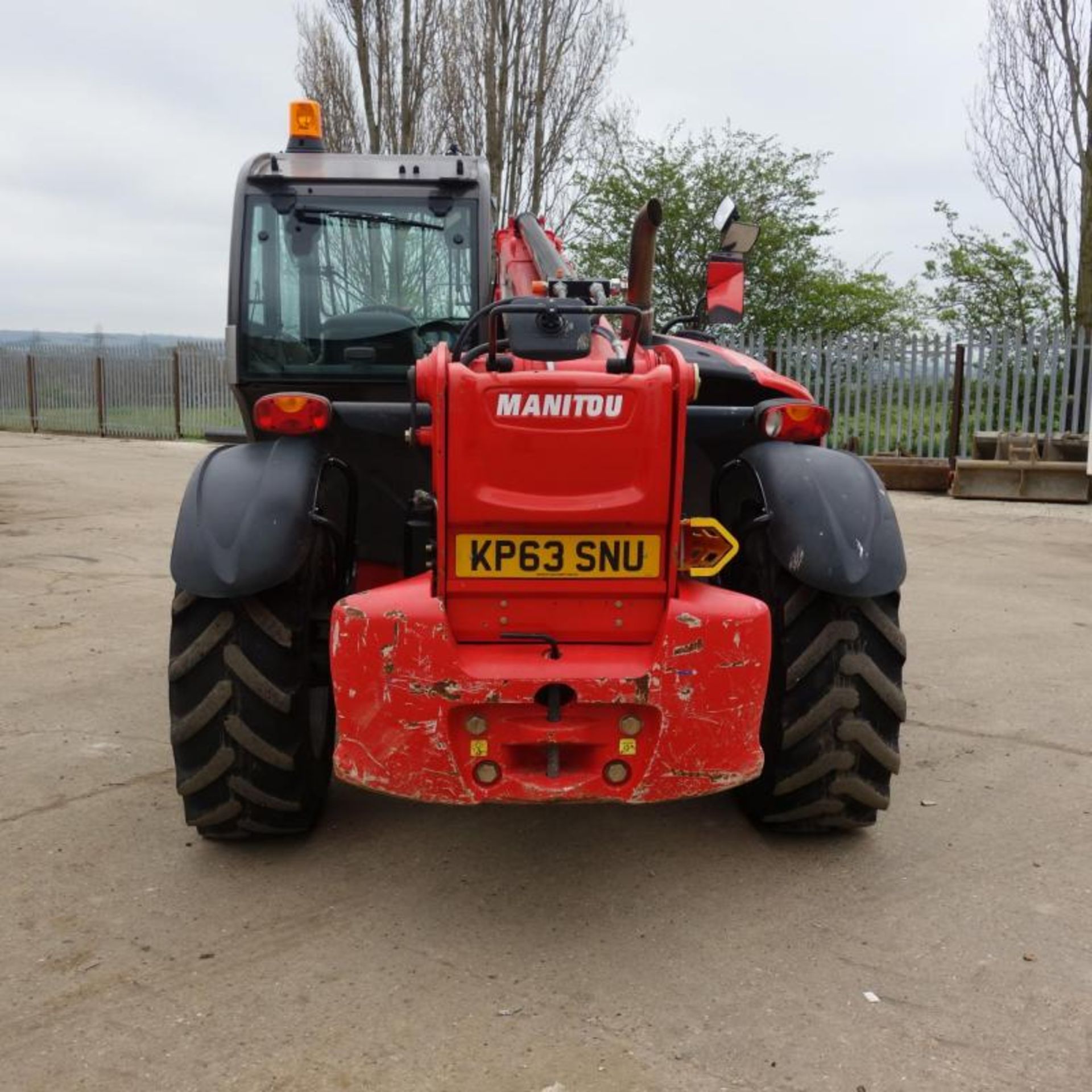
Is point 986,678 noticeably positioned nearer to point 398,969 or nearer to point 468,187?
point 468,187

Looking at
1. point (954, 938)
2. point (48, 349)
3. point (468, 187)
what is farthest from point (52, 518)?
point (48, 349)

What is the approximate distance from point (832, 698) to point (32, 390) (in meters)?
24.2

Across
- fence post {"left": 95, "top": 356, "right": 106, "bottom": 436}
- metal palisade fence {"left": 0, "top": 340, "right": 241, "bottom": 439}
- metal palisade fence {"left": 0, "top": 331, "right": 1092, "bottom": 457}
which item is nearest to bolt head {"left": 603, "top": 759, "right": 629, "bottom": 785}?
metal palisade fence {"left": 0, "top": 331, "right": 1092, "bottom": 457}

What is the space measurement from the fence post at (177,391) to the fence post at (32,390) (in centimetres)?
435

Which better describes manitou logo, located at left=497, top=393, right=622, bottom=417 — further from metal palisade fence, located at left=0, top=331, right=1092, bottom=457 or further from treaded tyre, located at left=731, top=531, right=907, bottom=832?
metal palisade fence, located at left=0, top=331, right=1092, bottom=457

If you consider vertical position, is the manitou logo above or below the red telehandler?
above

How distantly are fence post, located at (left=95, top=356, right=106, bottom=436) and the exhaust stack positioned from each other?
21.3m

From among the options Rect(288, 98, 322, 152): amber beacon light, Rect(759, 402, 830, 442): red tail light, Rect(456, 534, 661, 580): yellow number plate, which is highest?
Rect(288, 98, 322, 152): amber beacon light

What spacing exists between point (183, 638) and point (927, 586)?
18.0ft

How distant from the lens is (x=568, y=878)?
3.16m

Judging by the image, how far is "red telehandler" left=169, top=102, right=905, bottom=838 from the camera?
2725mm

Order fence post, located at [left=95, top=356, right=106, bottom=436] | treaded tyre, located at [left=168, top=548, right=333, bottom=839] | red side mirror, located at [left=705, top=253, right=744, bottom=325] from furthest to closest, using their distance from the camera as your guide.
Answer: fence post, located at [left=95, top=356, right=106, bottom=436]
red side mirror, located at [left=705, top=253, right=744, bottom=325]
treaded tyre, located at [left=168, top=548, right=333, bottom=839]

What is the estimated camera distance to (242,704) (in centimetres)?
312

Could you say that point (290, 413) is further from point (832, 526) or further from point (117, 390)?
point (117, 390)
